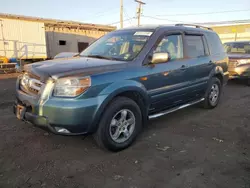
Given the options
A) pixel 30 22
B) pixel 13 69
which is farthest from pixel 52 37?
pixel 13 69

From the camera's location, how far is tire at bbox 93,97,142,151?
2995 mm

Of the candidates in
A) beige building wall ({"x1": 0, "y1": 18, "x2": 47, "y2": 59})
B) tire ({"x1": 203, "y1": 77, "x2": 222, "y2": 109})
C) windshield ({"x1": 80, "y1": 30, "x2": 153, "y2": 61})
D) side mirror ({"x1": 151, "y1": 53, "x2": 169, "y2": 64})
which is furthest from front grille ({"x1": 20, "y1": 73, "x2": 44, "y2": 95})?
beige building wall ({"x1": 0, "y1": 18, "x2": 47, "y2": 59})

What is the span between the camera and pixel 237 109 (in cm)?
557

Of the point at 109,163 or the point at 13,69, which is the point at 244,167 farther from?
the point at 13,69

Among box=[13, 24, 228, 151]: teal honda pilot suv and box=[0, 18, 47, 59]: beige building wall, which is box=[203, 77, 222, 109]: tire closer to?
box=[13, 24, 228, 151]: teal honda pilot suv

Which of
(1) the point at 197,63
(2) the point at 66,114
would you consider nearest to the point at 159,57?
(1) the point at 197,63

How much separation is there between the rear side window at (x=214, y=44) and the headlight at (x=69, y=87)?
3599mm

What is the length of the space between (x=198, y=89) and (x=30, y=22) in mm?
17551

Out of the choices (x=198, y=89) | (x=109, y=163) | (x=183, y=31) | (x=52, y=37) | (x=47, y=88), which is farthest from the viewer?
(x=52, y=37)

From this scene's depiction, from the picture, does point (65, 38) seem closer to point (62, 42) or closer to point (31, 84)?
point (62, 42)

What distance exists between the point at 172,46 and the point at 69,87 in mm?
2206

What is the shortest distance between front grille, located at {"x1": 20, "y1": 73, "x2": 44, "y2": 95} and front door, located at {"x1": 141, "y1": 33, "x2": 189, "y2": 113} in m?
1.51

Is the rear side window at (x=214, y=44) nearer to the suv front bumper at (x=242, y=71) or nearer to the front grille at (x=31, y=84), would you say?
the suv front bumper at (x=242, y=71)

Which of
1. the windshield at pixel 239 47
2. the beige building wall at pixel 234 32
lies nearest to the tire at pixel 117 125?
the windshield at pixel 239 47
